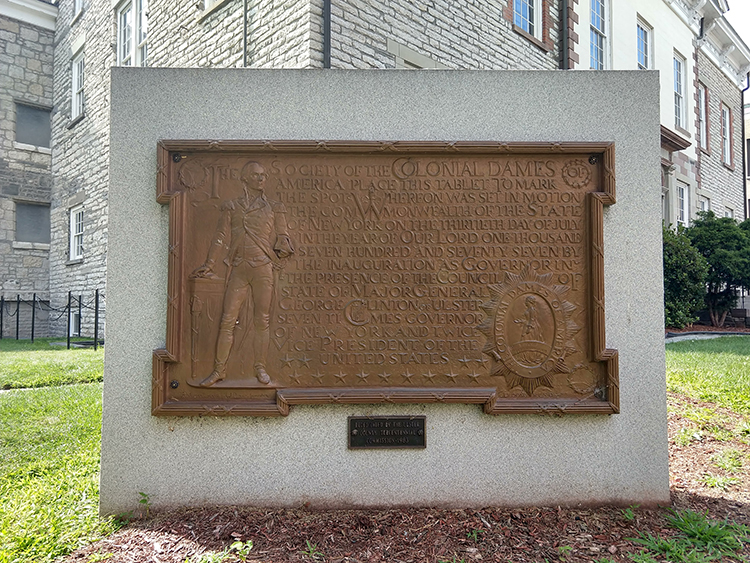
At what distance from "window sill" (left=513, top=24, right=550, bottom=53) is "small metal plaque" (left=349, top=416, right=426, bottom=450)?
35.2ft

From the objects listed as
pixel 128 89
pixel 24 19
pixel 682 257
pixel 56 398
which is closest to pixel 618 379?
pixel 128 89

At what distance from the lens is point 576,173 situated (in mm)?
3129

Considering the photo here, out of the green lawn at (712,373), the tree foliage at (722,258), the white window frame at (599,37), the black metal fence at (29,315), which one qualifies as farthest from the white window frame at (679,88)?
the black metal fence at (29,315)

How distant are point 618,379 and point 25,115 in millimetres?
18623

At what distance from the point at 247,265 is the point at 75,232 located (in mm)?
14430

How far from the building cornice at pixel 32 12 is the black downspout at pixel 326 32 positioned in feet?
43.8

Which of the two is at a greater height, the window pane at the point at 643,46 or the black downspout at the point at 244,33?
the window pane at the point at 643,46

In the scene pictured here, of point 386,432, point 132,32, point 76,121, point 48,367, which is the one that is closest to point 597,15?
point 132,32

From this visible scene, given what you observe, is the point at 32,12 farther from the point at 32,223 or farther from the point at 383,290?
the point at 383,290

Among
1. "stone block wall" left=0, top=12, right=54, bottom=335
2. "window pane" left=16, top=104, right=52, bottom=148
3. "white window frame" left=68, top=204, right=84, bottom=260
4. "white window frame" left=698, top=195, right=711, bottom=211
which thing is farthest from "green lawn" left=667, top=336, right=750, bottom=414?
"window pane" left=16, top=104, right=52, bottom=148

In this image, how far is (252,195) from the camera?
305cm

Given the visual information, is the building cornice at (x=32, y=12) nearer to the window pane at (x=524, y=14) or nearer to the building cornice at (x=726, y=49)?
the window pane at (x=524, y=14)

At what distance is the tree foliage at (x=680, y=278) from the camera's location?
12594mm

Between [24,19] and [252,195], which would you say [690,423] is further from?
[24,19]
